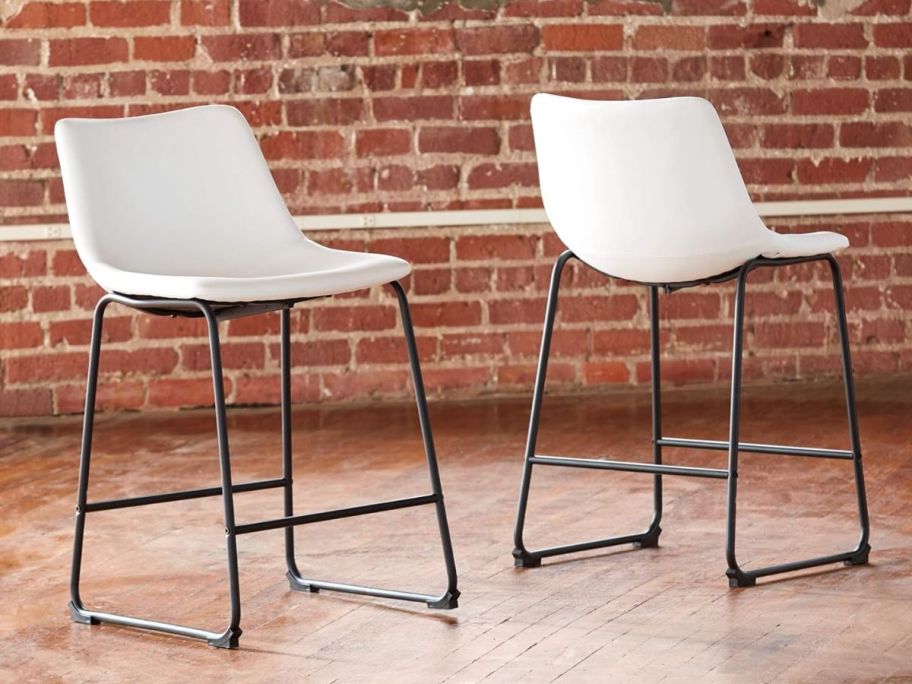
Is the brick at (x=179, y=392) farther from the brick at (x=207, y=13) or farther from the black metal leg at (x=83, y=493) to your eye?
the black metal leg at (x=83, y=493)

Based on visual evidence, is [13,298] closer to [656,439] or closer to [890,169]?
[656,439]

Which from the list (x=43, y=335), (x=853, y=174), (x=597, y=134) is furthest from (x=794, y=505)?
(x=43, y=335)

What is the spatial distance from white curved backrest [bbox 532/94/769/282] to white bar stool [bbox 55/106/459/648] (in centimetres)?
39

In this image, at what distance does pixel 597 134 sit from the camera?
9.55ft

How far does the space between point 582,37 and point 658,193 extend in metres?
2.58

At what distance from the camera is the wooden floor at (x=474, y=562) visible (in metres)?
2.51

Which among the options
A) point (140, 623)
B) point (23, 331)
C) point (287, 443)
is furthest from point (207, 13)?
point (140, 623)

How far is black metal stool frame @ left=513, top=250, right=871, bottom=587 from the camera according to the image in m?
2.87

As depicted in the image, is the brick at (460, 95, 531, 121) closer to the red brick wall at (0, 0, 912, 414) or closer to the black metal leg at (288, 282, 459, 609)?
the red brick wall at (0, 0, 912, 414)

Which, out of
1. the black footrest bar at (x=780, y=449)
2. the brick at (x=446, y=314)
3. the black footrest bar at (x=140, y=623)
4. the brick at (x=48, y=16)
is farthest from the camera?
the brick at (x=446, y=314)

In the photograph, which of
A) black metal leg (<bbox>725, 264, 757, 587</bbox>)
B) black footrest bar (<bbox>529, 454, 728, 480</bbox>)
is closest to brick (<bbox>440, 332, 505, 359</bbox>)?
black footrest bar (<bbox>529, 454, 728, 480</bbox>)

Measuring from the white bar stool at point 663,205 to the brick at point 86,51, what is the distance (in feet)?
8.47

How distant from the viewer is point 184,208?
2.93 meters

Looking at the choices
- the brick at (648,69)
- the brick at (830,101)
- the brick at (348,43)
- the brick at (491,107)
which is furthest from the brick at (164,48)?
the brick at (830,101)
